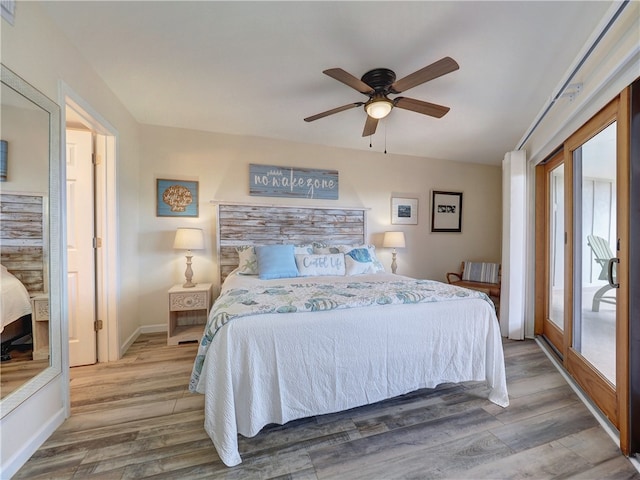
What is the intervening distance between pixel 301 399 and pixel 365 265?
1.72 m

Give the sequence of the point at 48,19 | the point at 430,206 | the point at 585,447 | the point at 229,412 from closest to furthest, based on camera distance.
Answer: the point at 229,412
the point at 585,447
the point at 48,19
the point at 430,206

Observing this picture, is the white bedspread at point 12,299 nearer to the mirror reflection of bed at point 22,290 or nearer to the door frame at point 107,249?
the mirror reflection of bed at point 22,290

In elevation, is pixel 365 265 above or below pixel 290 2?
below

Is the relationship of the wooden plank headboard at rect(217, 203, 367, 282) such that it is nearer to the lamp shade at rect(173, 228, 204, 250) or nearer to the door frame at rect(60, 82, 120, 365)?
the lamp shade at rect(173, 228, 204, 250)

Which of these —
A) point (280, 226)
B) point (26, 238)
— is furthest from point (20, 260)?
point (280, 226)

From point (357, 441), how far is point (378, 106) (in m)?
2.26

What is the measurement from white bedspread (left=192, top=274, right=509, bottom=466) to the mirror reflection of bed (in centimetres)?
97

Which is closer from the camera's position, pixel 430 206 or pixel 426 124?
pixel 426 124

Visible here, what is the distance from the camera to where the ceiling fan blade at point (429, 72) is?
5.28 feet

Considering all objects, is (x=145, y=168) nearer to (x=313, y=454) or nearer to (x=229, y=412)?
(x=229, y=412)

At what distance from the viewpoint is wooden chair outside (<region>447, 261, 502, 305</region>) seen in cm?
391

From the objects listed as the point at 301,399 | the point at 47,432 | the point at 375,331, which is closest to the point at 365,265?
the point at 375,331

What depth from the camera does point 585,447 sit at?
1493 mm

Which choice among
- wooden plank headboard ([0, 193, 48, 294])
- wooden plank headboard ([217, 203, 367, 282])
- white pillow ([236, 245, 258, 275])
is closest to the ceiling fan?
wooden plank headboard ([217, 203, 367, 282])
